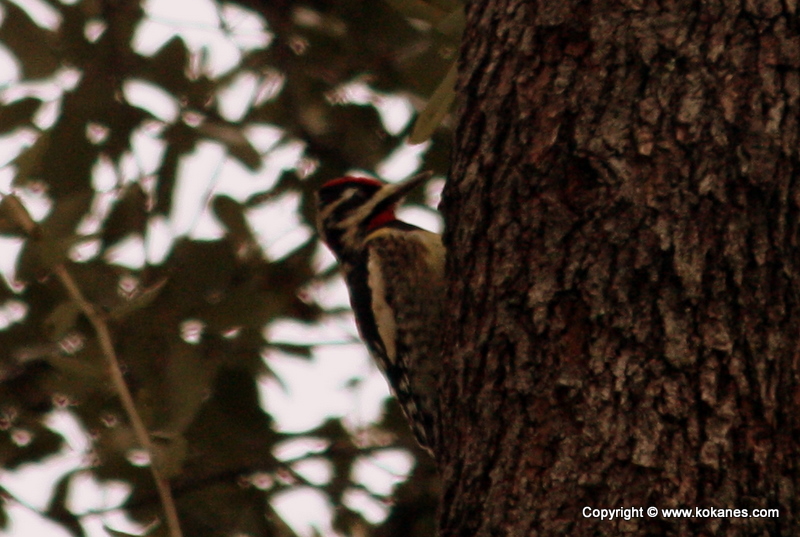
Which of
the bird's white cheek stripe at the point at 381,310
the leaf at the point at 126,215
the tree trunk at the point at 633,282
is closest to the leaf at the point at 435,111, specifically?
the tree trunk at the point at 633,282

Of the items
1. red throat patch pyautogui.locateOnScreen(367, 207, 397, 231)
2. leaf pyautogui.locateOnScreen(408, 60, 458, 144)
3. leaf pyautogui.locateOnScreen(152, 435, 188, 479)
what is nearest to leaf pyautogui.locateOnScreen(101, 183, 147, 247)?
red throat patch pyautogui.locateOnScreen(367, 207, 397, 231)

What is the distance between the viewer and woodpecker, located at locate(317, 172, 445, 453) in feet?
11.1

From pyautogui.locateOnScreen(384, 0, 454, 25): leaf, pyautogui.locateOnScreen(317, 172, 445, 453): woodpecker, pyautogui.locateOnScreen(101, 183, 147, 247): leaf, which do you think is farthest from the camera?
pyautogui.locateOnScreen(101, 183, 147, 247): leaf

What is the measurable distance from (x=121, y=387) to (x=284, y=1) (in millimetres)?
2064

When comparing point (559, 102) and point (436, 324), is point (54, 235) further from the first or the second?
point (559, 102)

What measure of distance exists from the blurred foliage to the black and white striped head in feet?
0.68

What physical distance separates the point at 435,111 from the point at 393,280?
1037 millimetres

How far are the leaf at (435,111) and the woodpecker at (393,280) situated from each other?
2.67ft

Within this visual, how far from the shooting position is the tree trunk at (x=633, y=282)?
1.81 meters

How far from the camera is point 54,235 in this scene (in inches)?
115

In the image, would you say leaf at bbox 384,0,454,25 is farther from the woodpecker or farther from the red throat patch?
the red throat patch

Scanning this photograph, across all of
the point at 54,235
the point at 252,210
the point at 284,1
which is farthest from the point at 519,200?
the point at 284,1

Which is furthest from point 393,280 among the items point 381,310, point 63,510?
point 63,510

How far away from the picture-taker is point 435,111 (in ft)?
8.38
